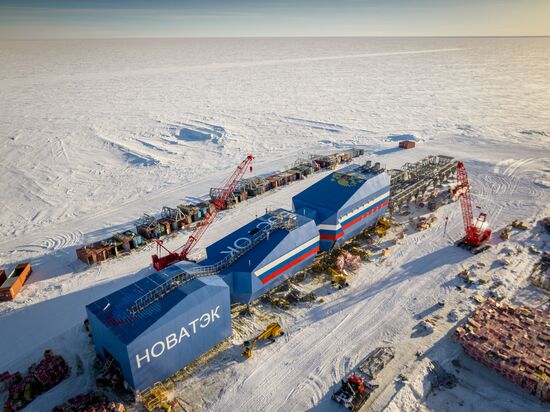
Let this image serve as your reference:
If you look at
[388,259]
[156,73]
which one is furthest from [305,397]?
[156,73]

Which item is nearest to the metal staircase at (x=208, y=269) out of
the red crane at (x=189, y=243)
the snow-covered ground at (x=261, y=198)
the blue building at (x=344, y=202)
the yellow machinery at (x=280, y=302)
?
the blue building at (x=344, y=202)

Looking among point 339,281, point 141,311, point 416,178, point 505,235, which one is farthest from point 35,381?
point 416,178

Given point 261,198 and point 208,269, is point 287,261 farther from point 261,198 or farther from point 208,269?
point 261,198

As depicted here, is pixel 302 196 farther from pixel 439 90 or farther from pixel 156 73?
pixel 156 73

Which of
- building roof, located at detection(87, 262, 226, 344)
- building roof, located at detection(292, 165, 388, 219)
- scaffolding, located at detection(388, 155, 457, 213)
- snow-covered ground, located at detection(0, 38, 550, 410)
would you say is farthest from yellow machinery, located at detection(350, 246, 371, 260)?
building roof, located at detection(87, 262, 226, 344)

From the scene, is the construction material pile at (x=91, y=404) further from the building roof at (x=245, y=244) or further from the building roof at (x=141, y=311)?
the building roof at (x=245, y=244)

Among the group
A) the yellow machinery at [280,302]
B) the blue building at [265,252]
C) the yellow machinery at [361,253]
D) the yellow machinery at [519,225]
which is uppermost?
the blue building at [265,252]
